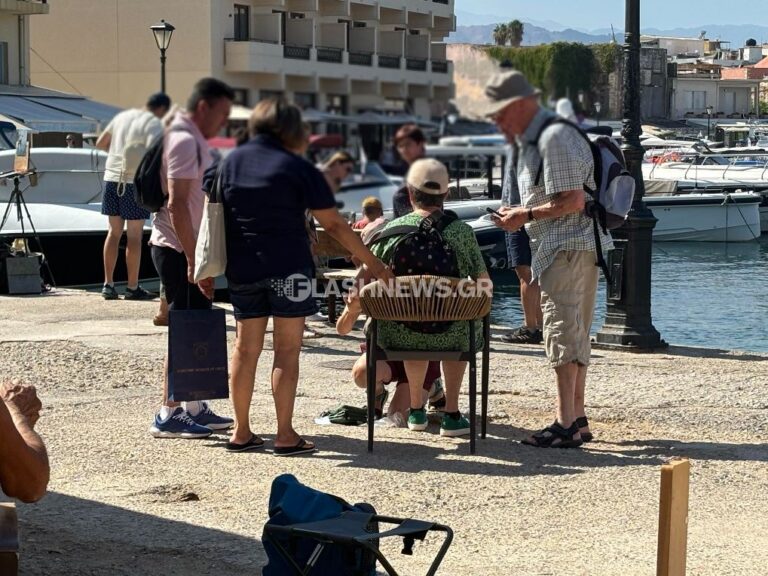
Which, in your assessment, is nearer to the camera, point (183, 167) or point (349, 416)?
point (183, 167)

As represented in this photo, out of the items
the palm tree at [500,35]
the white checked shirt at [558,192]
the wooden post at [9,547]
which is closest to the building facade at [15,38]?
the palm tree at [500,35]

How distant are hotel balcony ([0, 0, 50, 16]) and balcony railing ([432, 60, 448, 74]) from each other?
0.80 metres

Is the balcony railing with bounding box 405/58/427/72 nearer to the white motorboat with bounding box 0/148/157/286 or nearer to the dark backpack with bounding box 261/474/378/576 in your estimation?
the dark backpack with bounding box 261/474/378/576

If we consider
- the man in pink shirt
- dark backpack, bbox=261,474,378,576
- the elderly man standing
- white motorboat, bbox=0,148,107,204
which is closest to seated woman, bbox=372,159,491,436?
the elderly man standing

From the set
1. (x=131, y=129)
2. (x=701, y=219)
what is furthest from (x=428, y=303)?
(x=701, y=219)

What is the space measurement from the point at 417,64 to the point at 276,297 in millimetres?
4181

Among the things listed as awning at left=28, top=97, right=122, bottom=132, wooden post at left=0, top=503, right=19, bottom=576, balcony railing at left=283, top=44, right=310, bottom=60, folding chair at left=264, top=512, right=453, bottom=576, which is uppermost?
balcony railing at left=283, top=44, right=310, bottom=60

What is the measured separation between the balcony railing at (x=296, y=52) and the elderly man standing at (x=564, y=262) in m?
3.57

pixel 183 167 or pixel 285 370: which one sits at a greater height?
pixel 183 167

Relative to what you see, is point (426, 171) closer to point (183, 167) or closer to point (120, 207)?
point (183, 167)

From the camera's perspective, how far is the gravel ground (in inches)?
214

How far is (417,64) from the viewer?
2.50 meters

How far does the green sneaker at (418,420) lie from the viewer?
7863mm

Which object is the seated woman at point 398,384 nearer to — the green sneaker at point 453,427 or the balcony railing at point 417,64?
the green sneaker at point 453,427
